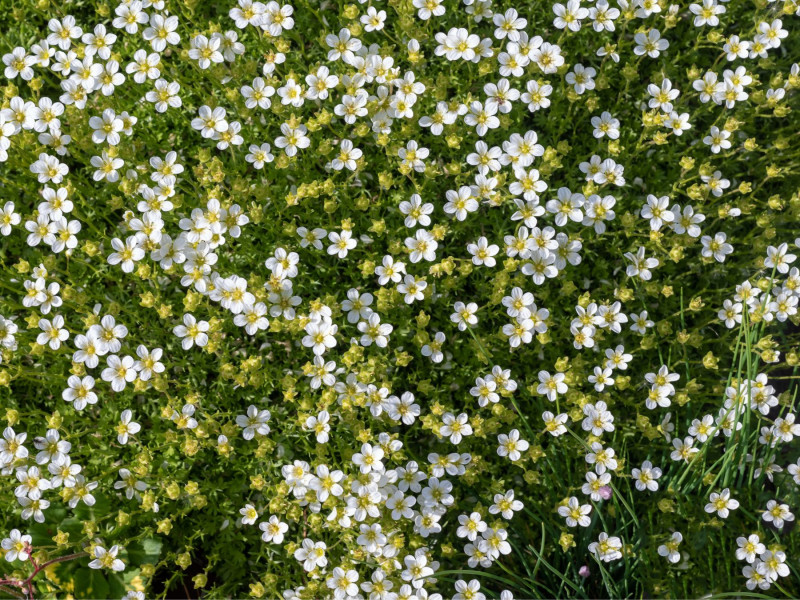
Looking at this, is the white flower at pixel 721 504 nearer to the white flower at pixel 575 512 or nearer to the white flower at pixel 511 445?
the white flower at pixel 575 512

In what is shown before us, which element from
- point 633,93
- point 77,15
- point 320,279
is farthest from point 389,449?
point 77,15

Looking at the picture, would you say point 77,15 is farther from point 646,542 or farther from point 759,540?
point 759,540

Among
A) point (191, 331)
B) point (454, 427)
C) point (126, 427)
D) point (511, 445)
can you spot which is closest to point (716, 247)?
point (511, 445)

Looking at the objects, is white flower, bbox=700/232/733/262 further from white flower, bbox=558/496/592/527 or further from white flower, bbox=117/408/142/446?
white flower, bbox=117/408/142/446

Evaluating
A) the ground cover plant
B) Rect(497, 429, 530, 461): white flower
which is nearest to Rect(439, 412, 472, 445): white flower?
the ground cover plant

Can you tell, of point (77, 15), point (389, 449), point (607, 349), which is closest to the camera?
point (389, 449)

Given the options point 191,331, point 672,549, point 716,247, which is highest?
point 716,247

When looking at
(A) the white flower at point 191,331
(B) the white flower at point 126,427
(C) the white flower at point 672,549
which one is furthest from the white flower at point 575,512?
(B) the white flower at point 126,427

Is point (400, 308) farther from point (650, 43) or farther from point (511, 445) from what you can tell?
point (650, 43)
